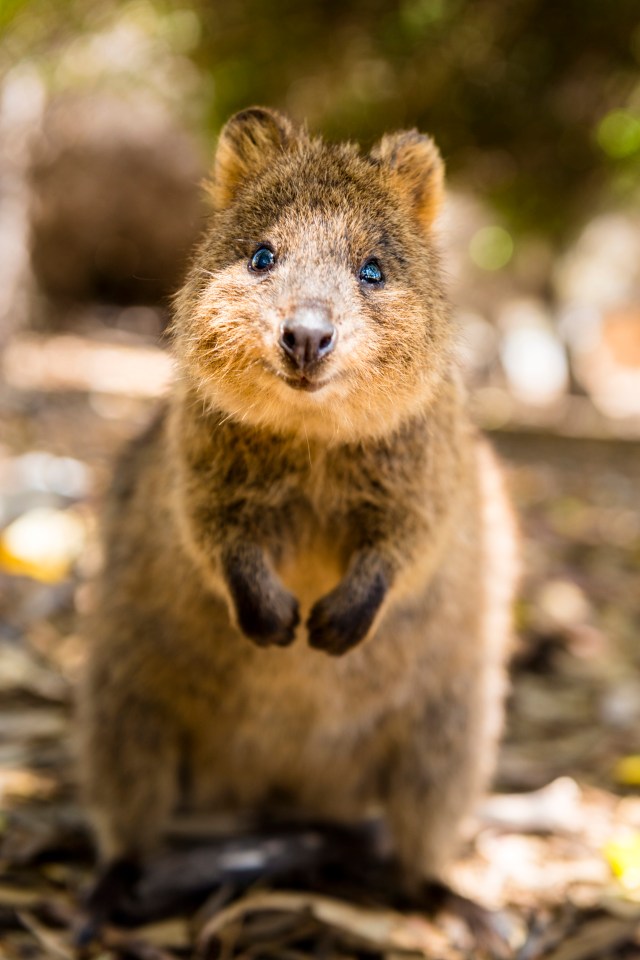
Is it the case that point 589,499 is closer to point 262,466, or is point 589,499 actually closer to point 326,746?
point 326,746

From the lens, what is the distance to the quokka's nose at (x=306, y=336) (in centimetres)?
233

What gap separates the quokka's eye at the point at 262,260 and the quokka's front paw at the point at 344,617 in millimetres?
896

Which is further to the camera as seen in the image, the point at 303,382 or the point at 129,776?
the point at 129,776

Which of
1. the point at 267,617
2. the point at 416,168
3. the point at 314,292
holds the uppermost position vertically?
the point at 416,168

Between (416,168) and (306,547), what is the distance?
47.6 inches

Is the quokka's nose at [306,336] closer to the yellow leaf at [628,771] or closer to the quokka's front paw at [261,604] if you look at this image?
the quokka's front paw at [261,604]

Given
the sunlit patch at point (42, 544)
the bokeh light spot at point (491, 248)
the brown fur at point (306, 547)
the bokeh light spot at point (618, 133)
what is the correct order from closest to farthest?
1. the brown fur at point (306, 547)
2. the sunlit patch at point (42, 544)
3. the bokeh light spot at point (618, 133)
4. the bokeh light spot at point (491, 248)

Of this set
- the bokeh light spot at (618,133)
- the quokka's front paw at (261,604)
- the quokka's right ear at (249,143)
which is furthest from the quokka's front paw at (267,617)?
the bokeh light spot at (618,133)

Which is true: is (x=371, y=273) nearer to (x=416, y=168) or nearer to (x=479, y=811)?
(x=416, y=168)

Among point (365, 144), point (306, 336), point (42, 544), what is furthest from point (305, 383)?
point (42, 544)

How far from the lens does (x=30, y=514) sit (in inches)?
211

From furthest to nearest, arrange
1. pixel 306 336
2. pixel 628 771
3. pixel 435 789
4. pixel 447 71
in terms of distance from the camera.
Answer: pixel 447 71 < pixel 628 771 < pixel 435 789 < pixel 306 336

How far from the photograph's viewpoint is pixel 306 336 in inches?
A: 91.8

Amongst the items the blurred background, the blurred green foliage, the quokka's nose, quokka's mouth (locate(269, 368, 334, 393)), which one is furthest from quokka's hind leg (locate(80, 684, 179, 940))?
the blurred green foliage
